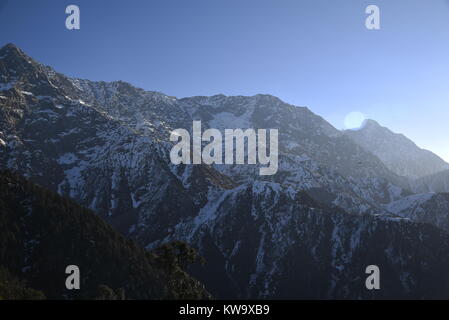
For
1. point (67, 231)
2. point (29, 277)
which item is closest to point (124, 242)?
point (67, 231)

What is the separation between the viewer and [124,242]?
649 ft

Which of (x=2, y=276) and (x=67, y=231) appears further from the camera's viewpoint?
(x=67, y=231)
